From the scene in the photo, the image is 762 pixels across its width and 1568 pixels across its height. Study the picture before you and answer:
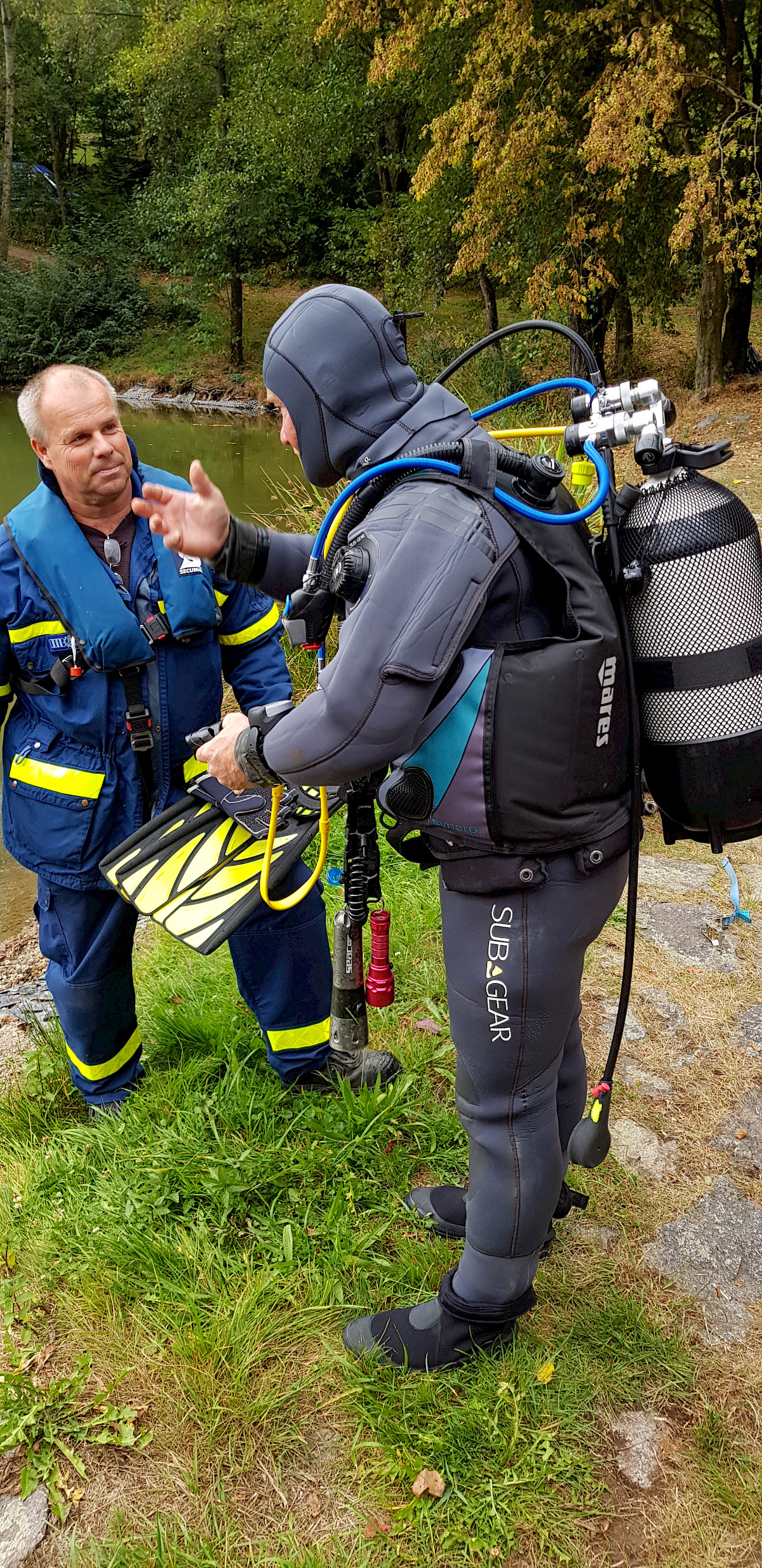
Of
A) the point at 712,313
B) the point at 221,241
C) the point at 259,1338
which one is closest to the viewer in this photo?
the point at 259,1338

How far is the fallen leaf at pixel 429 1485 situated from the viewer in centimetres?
208

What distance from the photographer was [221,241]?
1007 inches

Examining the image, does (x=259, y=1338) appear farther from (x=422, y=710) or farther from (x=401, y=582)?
(x=401, y=582)

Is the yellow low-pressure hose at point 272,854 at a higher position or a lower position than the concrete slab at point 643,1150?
higher

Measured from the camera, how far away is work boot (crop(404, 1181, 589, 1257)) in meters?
2.60

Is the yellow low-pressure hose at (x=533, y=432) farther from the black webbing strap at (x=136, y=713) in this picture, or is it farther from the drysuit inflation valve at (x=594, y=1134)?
the drysuit inflation valve at (x=594, y=1134)

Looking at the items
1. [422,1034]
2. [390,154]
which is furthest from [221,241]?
[422,1034]

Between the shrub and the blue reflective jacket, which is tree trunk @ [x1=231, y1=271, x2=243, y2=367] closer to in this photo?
the shrub

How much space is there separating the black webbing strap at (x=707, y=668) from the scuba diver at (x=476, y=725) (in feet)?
0.25

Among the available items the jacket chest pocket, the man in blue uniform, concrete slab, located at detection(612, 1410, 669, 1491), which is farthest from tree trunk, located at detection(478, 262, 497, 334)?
concrete slab, located at detection(612, 1410, 669, 1491)

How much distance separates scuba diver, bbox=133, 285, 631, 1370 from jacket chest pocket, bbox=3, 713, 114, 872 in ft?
2.84

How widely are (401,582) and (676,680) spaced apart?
54 centimetres

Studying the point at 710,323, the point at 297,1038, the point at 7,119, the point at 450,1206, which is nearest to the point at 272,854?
the point at 297,1038

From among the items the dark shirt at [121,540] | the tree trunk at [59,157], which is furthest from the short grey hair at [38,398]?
the tree trunk at [59,157]
